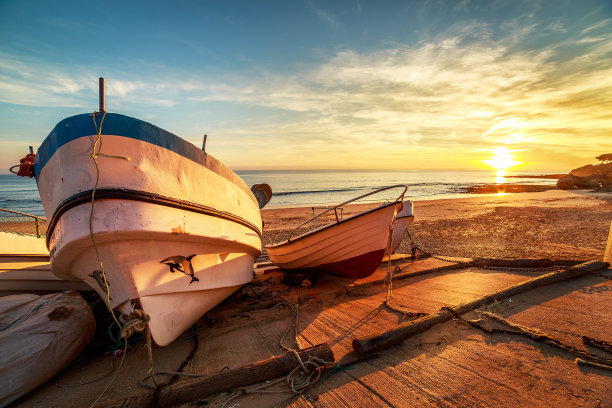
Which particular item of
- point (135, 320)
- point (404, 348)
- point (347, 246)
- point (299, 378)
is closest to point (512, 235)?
point (347, 246)

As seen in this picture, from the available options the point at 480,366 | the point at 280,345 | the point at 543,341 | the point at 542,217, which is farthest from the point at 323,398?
the point at 542,217

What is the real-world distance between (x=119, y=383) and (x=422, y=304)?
4.23 meters

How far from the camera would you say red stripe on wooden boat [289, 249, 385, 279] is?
534cm

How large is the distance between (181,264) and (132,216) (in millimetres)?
864

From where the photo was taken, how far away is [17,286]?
498cm

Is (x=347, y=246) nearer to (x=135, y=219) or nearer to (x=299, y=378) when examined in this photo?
(x=299, y=378)

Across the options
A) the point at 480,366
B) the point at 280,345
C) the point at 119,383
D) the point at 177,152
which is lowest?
the point at 119,383

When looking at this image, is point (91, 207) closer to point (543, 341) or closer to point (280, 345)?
point (280, 345)

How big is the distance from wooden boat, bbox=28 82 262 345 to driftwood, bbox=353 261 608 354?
2.26 meters

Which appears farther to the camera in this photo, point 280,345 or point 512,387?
point 280,345

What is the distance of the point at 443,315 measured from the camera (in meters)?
3.76

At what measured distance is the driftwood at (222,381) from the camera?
2547 millimetres

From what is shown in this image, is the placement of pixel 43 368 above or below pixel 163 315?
below

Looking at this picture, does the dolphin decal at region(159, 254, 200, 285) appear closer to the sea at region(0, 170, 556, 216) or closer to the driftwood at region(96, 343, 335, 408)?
the driftwood at region(96, 343, 335, 408)
